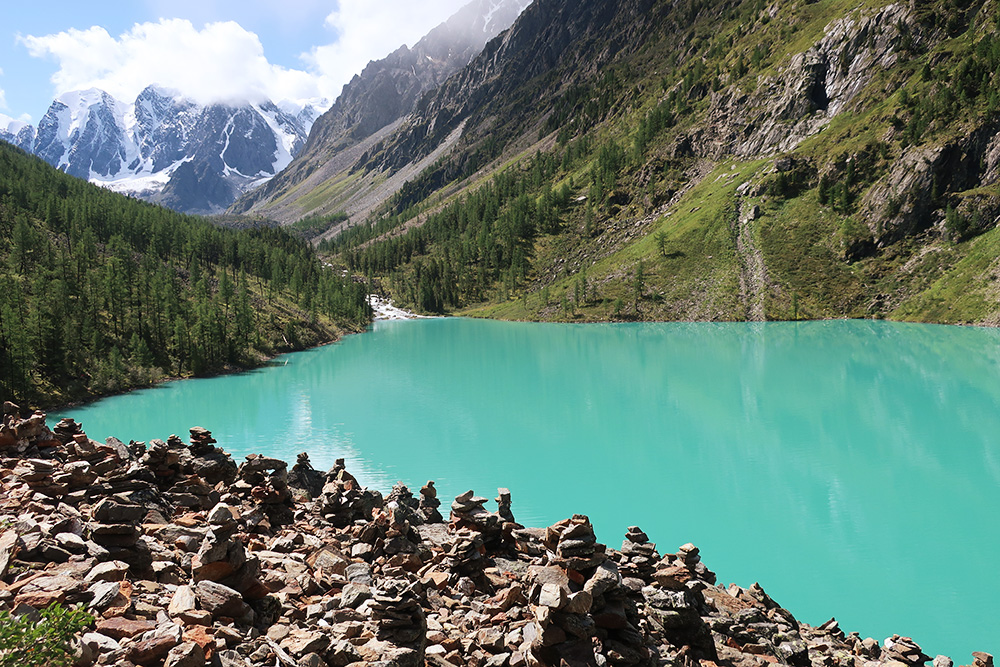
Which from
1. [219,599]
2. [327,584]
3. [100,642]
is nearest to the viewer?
[100,642]

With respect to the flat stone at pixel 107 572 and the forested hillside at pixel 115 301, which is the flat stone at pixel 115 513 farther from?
the forested hillside at pixel 115 301

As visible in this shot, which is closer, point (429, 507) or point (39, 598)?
point (39, 598)

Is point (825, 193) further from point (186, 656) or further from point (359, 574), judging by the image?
point (186, 656)

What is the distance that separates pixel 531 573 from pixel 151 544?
8.93 metres

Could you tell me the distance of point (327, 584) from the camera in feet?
39.5

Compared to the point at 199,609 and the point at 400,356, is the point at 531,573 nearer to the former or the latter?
the point at 199,609

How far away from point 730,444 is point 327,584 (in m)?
35.5

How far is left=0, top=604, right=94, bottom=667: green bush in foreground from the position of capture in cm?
485

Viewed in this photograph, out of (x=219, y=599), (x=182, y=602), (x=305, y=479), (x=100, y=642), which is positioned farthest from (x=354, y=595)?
(x=305, y=479)

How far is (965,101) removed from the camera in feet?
397

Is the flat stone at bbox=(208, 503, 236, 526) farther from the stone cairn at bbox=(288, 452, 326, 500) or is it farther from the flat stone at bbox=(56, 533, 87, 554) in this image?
the stone cairn at bbox=(288, 452, 326, 500)

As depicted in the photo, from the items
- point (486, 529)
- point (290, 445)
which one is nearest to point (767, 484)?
point (486, 529)

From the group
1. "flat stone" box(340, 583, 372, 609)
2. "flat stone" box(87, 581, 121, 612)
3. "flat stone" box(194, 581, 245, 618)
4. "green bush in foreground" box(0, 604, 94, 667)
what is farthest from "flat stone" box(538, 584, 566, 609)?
"flat stone" box(87, 581, 121, 612)

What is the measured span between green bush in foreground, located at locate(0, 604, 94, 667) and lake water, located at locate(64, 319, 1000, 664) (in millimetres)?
22066
